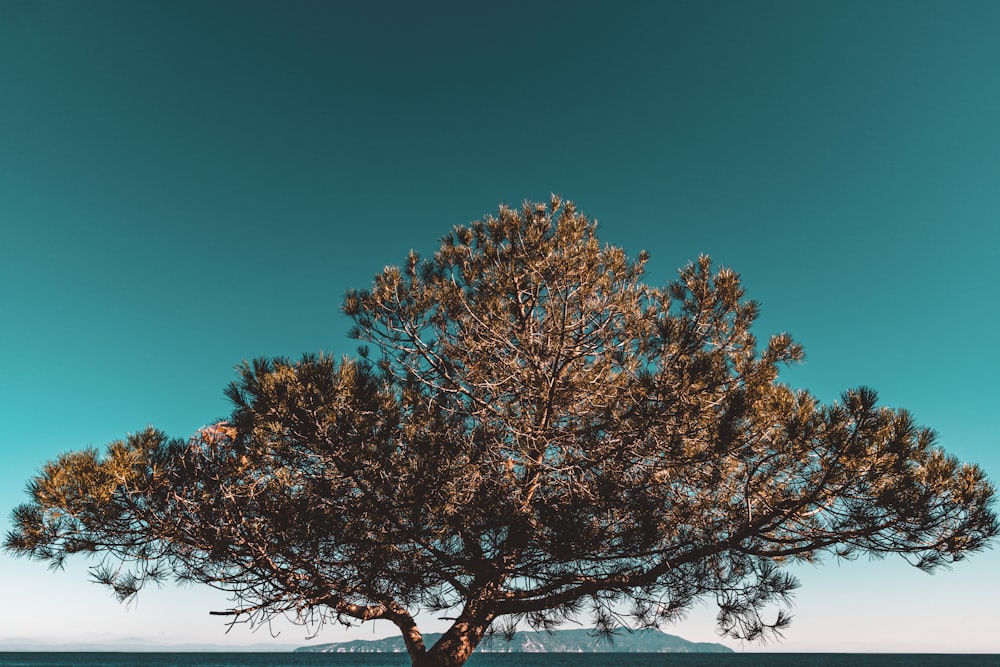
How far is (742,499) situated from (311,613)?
15.1 ft

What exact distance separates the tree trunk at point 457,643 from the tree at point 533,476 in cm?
3

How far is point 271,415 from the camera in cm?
518

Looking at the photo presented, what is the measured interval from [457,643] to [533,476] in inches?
82.8

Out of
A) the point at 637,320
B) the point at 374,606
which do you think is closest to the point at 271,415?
the point at 374,606

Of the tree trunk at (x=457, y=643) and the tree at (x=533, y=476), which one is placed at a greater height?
the tree at (x=533, y=476)

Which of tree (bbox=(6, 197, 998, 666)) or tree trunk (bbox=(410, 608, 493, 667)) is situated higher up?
tree (bbox=(6, 197, 998, 666))

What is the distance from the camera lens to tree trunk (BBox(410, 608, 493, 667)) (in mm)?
6531

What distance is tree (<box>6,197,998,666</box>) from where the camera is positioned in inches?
208

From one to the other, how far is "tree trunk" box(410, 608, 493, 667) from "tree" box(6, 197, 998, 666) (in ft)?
0.11

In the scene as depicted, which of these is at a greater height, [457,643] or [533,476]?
[533,476]

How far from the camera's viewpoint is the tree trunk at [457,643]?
653 cm

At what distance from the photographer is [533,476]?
6.30 m

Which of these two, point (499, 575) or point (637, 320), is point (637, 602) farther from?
point (637, 320)

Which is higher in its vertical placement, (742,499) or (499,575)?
(742,499)
